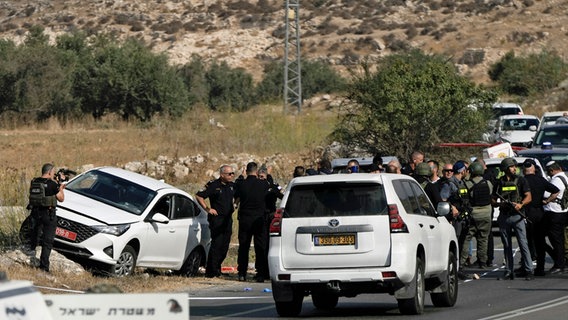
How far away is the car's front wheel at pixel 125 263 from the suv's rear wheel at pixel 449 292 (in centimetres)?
545

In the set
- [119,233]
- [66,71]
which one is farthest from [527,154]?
[66,71]

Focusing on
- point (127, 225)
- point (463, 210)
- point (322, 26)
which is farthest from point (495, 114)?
point (322, 26)

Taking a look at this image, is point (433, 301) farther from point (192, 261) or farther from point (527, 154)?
point (527, 154)

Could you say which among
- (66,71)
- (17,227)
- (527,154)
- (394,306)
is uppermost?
(394,306)

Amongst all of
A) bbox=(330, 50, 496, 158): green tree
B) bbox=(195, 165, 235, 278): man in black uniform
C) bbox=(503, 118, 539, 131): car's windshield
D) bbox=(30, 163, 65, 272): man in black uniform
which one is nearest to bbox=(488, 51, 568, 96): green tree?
bbox=(503, 118, 539, 131): car's windshield

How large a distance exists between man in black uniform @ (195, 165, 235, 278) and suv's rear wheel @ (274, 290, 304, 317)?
5.69m

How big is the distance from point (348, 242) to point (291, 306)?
1.29 metres

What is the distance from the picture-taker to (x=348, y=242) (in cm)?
1507

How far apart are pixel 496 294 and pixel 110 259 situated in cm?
568

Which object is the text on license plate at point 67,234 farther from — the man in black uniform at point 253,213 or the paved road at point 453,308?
the man in black uniform at point 253,213

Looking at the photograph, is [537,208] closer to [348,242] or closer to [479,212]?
[479,212]

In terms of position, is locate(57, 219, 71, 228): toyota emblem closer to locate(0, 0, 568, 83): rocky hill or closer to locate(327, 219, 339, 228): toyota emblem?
locate(327, 219, 339, 228): toyota emblem

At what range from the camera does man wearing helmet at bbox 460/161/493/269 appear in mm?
22406

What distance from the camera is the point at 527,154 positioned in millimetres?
30547
